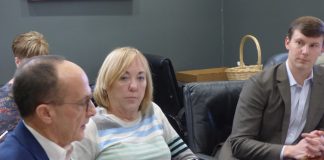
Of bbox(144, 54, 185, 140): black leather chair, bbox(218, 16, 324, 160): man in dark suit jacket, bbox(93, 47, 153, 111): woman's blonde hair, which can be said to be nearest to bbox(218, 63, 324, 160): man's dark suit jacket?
bbox(218, 16, 324, 160): man in dark suit jacket

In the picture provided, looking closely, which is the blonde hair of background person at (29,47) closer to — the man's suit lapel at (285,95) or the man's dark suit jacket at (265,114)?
the man's dark suit jacket at (265,114)

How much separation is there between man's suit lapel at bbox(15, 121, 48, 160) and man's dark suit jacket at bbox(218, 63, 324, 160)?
3.60 ft

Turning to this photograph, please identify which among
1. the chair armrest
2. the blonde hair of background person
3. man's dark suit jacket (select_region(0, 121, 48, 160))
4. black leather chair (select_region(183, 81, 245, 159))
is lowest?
the chair armrest

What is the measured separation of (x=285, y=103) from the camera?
205 centimetres

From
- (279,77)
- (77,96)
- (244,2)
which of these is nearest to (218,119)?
(279,77)

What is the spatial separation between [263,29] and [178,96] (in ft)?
4.17

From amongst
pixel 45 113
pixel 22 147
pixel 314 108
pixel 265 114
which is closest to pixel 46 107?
pixel 45 113

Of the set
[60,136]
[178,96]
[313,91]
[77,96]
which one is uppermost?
[77,96]

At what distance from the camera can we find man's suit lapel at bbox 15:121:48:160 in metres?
1.19

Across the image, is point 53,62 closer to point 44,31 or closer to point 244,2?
point 44,31

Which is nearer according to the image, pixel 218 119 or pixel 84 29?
pixel 218 119

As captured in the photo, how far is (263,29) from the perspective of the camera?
3.96m

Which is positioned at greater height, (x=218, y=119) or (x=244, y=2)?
(x=244, y=2)

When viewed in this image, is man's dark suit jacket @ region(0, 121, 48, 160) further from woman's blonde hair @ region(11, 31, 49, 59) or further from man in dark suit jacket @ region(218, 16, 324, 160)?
woman's blonde hair @ region(11, 31, 49, 59)
